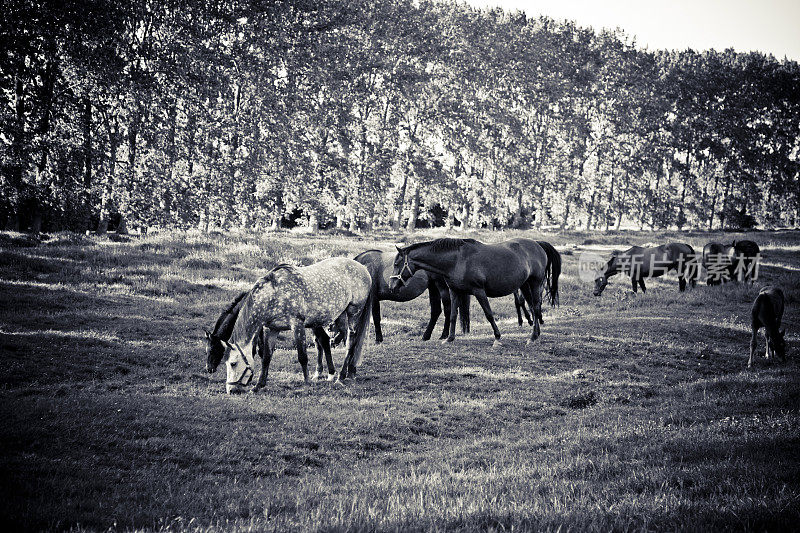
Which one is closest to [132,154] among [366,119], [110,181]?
[110,181]

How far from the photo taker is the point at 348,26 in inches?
1391

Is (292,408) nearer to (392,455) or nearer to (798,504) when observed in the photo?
(392,455)

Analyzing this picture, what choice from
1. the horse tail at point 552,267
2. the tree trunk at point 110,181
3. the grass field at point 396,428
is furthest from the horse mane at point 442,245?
the tree trunk at point 110,181

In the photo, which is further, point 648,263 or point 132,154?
point 132,154

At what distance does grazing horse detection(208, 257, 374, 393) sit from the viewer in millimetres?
9648

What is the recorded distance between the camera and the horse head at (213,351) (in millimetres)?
10227

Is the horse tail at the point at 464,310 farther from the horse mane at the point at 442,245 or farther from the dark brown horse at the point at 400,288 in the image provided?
the horse mane at the point at 442,245

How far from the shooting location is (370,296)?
38.9ft

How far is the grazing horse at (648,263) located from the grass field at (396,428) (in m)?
7.16

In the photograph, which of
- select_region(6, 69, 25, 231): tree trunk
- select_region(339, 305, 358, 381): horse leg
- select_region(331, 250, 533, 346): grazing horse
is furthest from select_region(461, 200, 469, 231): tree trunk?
select_region(339, 305, 358, 381): horse leg

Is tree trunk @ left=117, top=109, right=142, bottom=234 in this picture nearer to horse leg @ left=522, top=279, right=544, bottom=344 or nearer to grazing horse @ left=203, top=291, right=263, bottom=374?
grazing horse @ left=203, top=291, right=263, bottom=374

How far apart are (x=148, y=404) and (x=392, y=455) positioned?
166 inches

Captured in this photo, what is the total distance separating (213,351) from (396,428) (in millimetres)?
4527

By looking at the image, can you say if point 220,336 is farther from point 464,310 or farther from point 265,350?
point 464,310
